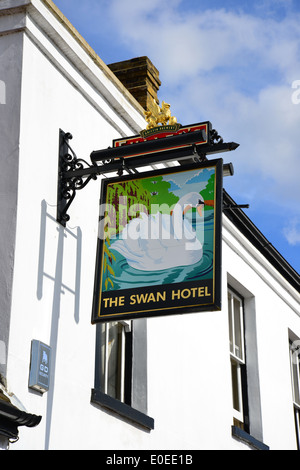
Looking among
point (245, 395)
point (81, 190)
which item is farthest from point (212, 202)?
point (245, 395)

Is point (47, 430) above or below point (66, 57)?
below

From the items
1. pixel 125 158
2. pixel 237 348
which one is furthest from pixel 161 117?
pixel 237 348

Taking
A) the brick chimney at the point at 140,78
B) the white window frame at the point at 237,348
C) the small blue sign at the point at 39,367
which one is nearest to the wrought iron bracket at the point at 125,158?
the small blue sign at the point at 39,367

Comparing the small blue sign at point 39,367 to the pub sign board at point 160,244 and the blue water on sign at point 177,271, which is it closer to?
the pub sign board at point 160,244

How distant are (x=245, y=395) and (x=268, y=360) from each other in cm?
85

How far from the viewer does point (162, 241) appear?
7953 mm

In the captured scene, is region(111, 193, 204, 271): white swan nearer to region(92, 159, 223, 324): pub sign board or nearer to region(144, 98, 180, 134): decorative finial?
region(92, 159, 223, 324): pub sign board

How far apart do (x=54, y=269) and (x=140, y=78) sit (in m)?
4.34

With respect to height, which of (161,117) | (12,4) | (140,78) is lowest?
(161,117)

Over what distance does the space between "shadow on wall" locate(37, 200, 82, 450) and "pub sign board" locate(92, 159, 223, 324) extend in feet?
1.49

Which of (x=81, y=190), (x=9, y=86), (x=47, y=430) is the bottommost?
(x=47, y=430)

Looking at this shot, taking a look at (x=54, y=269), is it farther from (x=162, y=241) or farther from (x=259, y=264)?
(x=259, y=264)

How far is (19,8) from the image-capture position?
855cm

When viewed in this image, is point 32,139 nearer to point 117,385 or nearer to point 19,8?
point 19,8
